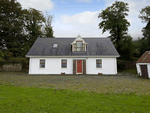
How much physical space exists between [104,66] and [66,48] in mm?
7664

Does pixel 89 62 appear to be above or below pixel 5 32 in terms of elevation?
below

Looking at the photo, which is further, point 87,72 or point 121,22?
Answer: point 121,22

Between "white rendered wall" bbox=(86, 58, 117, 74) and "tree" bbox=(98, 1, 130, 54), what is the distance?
29.6 feet

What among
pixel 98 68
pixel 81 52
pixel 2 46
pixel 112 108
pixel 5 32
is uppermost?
pixel 5 32

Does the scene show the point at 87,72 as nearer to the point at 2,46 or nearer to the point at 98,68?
the point at 98,68

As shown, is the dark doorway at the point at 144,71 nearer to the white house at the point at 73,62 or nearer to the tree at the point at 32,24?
the white house at the point at 73,62

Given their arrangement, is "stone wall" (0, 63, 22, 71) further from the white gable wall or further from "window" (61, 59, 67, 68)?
"window" (61, 59, 67, 68)

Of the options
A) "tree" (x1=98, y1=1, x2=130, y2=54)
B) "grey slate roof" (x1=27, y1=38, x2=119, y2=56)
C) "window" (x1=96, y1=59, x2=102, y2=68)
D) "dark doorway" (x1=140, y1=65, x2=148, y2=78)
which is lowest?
"dark doorway" (x1=140, y1=65, x2=148, y2=78)

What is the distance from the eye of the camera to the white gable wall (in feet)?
63.5

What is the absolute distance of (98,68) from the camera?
19359 mm

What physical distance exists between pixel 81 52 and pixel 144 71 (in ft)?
33.3

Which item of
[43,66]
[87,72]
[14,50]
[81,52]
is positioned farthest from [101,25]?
[14,50]

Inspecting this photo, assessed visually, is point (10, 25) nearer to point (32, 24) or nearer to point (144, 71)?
point (32, 24)

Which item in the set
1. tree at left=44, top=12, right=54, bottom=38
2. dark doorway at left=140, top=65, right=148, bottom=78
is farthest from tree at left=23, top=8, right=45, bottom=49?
dark doorway at left=140, top=65, right=148, bottom=78
